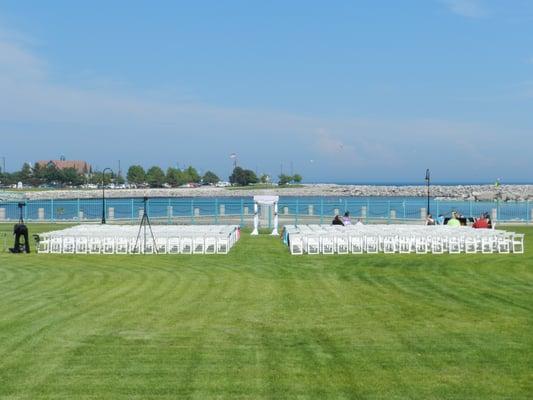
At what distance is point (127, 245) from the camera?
86.2 ft

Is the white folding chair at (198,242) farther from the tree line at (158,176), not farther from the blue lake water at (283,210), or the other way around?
the tree line at (158,176)

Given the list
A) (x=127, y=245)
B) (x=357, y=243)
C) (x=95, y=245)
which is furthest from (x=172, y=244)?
(x=357, y=243)

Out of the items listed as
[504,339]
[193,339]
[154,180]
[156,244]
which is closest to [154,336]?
[193,339]

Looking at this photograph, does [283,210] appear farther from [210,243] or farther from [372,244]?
[372,244]

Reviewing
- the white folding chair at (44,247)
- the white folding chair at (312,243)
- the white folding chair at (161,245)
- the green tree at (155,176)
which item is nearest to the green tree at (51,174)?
the green tree at (155,176)

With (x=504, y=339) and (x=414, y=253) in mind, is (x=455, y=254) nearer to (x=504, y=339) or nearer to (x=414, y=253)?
(x=414, y=253)

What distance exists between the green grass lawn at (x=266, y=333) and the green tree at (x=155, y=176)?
153m

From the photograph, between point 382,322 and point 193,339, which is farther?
point 382,322

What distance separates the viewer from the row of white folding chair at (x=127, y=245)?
26.2 meters

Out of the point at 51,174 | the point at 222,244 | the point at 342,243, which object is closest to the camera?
the point at 342,243

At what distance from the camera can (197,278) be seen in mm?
18969

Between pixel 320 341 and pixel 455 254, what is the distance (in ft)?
48.8

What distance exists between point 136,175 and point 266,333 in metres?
161

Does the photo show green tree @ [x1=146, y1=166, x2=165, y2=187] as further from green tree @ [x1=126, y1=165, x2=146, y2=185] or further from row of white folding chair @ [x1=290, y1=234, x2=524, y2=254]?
row of white folding chair @ [x1=290, y1=234, x2=524, y2=254]
